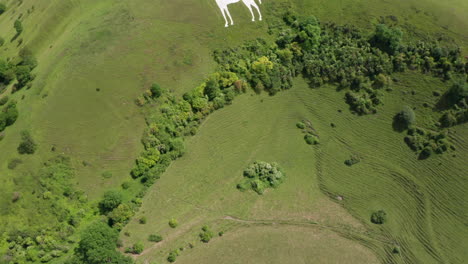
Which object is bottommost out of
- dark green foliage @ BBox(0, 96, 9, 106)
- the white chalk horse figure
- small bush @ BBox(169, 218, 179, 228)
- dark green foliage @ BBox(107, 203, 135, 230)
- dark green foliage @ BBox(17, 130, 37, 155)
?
small bush @ BBox(169, 218, 179, 228)

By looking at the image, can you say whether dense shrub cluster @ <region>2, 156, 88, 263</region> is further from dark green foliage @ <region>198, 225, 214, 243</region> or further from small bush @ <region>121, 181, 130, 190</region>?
dark green foliage @ <region>198, 225, 214, 243</region>

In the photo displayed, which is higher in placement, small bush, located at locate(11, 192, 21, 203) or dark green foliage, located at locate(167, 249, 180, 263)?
small bush, located at locate(11, 192, 21, 203)

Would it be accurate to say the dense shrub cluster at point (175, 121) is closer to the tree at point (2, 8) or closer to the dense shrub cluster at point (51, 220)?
the dense shrub cluster at point (51, 220)

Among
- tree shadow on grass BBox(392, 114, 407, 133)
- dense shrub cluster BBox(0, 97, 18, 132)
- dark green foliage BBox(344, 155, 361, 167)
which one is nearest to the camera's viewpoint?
dense shrub cluster BBox(0, 97, 18, 132)

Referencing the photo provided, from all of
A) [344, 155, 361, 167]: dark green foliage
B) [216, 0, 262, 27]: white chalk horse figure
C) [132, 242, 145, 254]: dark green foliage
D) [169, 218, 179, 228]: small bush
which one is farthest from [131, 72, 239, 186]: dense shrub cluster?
[344, 155, 361, 167]: dark green foliage

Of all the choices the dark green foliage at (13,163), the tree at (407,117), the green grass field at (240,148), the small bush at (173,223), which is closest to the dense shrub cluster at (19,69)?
the green grass field at (240,148)

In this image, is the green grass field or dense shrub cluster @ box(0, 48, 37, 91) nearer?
the green grass field

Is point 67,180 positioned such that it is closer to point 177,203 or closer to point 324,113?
point 177,203
